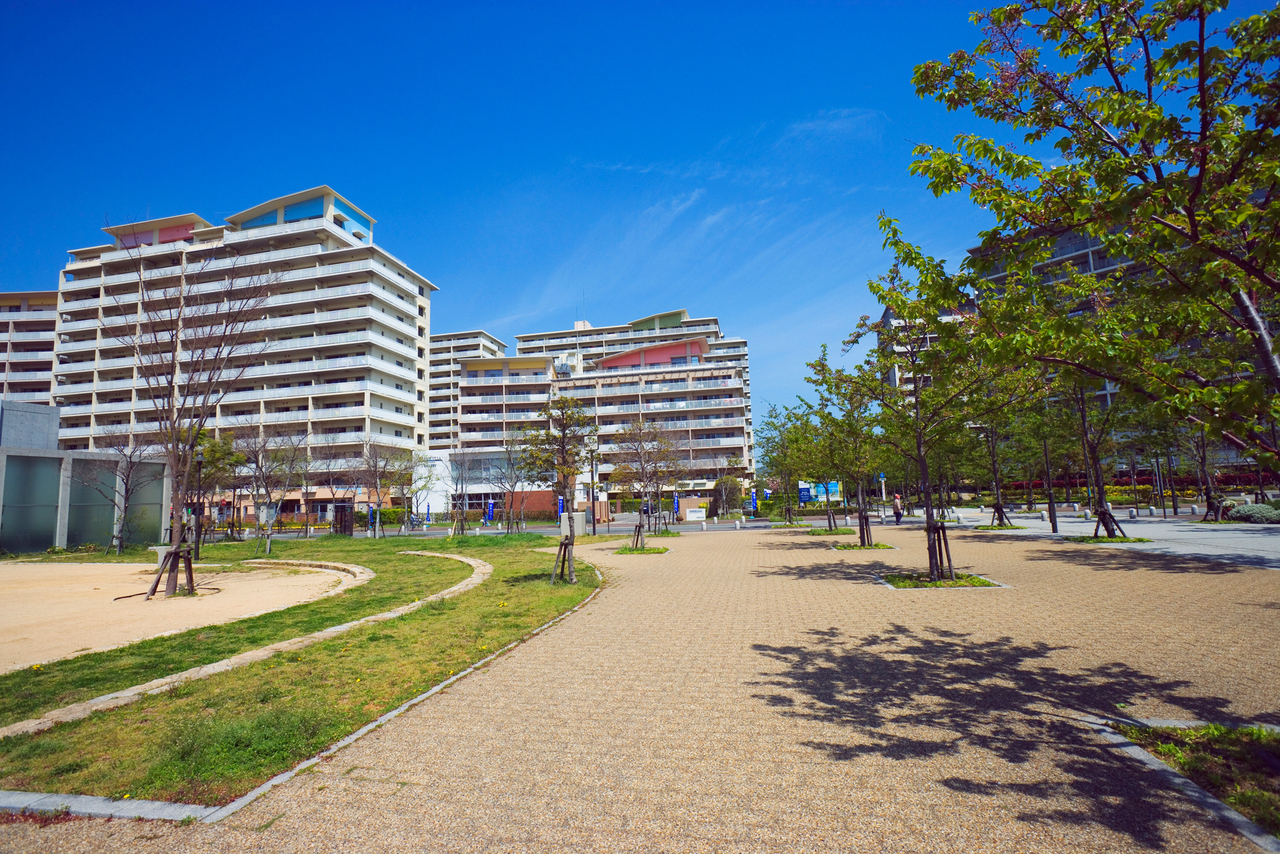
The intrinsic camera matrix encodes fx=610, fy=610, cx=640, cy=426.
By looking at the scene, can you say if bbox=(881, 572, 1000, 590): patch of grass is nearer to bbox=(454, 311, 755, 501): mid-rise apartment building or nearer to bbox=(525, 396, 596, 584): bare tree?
bbox=(525, 396, 596, 584): bare tree

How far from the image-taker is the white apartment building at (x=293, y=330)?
193ft

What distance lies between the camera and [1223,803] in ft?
11.3

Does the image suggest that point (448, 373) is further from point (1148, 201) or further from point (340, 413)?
point (1148, 201)

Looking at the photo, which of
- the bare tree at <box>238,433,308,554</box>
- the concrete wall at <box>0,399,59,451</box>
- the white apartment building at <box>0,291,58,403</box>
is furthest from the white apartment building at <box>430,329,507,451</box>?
the concrete wall at <box>0,399,59,451</box>

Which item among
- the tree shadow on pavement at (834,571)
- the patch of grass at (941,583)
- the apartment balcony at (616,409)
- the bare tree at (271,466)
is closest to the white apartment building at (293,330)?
the bare tree at (271,466)

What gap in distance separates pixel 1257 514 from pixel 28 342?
108 meters

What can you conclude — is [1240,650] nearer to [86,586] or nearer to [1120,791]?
[1120,791]

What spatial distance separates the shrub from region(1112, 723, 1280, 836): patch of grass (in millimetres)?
27681

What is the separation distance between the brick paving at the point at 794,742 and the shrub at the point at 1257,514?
20576mm

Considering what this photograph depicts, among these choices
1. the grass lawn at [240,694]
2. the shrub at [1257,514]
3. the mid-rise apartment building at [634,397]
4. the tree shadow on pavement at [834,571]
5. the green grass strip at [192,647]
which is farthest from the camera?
the mid-rise apartment building at [634,397]

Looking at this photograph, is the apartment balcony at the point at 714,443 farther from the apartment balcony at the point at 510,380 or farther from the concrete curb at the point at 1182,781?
the concrete curb at the point at 1182,781

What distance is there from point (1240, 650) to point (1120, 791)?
466 centimetres

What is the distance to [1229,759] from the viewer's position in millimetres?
3975

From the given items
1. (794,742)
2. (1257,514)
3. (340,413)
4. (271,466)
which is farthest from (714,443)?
(794,742)
